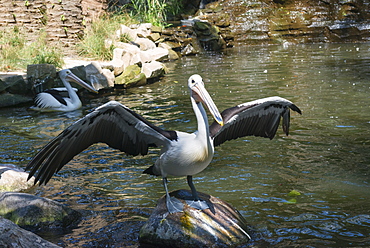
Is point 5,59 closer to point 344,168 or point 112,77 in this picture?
point 112,77

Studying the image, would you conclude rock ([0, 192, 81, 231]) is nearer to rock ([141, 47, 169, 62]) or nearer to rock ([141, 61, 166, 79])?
rock ([141, 61, 166, 79])

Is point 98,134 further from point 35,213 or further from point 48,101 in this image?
point 48,101

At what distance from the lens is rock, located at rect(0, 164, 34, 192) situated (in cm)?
486

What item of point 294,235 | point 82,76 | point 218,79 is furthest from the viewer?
point 218,79

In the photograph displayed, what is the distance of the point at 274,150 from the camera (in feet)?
19.2

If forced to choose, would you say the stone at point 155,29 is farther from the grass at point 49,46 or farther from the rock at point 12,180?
the rock at point 12,180

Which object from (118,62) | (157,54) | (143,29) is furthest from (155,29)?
(118,62)

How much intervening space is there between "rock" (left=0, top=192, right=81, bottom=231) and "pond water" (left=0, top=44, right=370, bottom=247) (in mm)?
146

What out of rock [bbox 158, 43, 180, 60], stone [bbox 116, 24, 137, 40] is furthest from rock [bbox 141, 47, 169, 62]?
rock [bbox 158, 43, 180, 60]

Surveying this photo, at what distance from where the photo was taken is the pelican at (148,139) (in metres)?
3.54

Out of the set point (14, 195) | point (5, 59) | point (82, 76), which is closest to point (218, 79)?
point (82, 76)

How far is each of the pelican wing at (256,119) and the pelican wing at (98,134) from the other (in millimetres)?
686

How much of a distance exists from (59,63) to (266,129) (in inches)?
285

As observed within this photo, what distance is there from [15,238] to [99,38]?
1008cm
